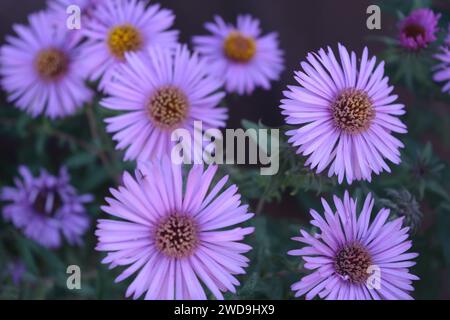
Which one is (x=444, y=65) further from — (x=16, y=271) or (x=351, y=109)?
(x=16, y=271)

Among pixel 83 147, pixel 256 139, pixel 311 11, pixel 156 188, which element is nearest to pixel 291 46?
pixel 311 11

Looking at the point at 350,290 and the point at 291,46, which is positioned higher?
the point at 291,46

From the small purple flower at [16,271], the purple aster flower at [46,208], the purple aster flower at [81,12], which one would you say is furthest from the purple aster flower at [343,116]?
the small purple flower at [16,271]

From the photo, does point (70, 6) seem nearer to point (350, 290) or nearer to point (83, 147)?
point (83, 147)

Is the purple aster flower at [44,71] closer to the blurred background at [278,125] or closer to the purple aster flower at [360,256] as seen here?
the blurred background at [278,125]

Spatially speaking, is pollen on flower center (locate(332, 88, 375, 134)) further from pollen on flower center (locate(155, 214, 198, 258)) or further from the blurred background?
pollen on flower center (locate(155, 214, 198, 258))

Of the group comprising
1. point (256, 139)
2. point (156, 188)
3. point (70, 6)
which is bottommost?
point (156, 188)

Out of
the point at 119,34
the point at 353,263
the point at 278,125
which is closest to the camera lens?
the point at 353,263

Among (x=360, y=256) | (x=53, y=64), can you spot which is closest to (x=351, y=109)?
(x=360, y=256)
